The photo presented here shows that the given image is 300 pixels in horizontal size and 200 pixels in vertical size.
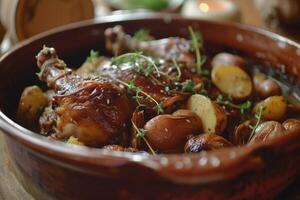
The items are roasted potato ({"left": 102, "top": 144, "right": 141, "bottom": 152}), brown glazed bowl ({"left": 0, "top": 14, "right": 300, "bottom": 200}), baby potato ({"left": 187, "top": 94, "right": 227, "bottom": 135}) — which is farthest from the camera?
baby potato ({"left": 187, "top": 94, "right": 227, "bottom": 135})

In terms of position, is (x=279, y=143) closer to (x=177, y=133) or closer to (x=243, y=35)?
(x=177, y=133)

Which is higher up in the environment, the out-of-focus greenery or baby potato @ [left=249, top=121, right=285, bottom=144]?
the out-of-focus greenery

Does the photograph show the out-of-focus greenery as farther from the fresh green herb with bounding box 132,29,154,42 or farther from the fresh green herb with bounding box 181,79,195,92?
the fresh green herb with bounding box 181,79,195,92

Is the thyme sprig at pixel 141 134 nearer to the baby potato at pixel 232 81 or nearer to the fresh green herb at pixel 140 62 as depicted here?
the fresh green herb at pixel 140 62

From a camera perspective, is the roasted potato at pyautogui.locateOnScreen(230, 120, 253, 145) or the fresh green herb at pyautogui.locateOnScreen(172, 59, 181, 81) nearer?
the roasted potato at pyautogui.locateOnScreen(230, 120, 253, 145)

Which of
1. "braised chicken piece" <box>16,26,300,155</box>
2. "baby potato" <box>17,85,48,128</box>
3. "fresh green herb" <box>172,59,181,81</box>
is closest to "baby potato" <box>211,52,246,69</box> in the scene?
"braised chicken piece" <box>16,26,300,155</box>

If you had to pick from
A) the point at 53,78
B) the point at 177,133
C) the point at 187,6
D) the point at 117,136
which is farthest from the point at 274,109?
the point at 187,6
